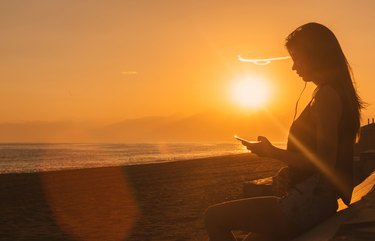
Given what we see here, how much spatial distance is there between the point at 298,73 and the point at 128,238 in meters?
7.53

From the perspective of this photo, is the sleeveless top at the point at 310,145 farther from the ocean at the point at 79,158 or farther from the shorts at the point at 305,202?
the ocean at the point at 79,158

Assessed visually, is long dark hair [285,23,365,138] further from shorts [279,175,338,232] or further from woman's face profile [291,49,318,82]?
shorts [279,175,338,232]

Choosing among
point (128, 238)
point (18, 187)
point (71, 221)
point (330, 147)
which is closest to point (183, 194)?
point (71, 221)

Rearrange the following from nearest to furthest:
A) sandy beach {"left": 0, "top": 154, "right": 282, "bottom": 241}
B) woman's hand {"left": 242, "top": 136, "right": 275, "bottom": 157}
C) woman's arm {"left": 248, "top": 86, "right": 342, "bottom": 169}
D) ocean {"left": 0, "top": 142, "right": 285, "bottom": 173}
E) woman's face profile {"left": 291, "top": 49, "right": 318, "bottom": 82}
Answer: woman's arm {"left": 248, "top": 86, "right": 342, "bottom": 169}, woman's hand {"left": 242, "top": 136, "right": 275, "bottom": 157}, woman's face profile {"left": 291, "top": 49, "right": 318, "bottom": 82}, sandy beach {"left": 0, "top": 154, "right": 282, "bottom": 241}, ocean {"left": 0, "top": 142, "right": 285, "bottom": 173}

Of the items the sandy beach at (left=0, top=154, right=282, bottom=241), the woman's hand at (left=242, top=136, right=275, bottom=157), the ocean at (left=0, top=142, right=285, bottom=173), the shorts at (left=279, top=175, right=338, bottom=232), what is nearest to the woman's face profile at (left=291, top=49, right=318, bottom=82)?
the woman's hand at (left=242, top=136, right=275, bottom=157)

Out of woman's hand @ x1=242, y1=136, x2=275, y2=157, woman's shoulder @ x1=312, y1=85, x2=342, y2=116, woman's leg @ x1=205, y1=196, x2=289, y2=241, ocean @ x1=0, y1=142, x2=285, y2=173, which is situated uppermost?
woman's shoulder @ x1=312, y1=85, x2=342, y2=116

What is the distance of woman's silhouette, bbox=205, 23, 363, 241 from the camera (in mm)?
3594

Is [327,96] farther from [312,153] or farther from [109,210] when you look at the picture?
[109,210]

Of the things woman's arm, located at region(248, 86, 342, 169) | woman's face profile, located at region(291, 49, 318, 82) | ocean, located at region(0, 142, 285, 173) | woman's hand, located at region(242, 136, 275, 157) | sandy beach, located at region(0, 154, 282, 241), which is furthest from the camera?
ocean, located at region(0, 142, 285, 173)

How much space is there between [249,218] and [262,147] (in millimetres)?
551

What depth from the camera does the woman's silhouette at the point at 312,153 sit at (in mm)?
3594

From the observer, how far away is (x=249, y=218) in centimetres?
367

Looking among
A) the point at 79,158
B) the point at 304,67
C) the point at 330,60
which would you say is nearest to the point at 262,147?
the point at 304,67

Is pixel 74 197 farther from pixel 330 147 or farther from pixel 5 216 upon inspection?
pixel 330 147
